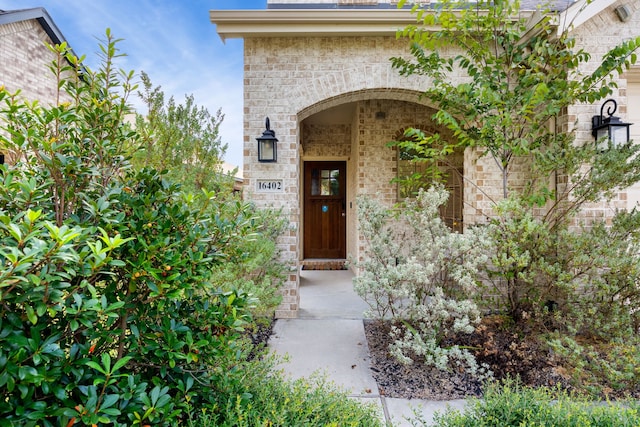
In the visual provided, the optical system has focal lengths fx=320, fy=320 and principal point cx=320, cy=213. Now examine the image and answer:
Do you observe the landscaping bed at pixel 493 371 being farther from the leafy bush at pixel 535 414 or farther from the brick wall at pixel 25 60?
the brick wall at pixel 25 60

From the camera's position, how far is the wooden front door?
7.95m

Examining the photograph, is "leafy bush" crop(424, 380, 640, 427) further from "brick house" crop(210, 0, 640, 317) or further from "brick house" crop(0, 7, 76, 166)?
"brick house" crop(0, 7, 76, 166)

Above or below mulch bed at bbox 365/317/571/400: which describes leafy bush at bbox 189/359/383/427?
above

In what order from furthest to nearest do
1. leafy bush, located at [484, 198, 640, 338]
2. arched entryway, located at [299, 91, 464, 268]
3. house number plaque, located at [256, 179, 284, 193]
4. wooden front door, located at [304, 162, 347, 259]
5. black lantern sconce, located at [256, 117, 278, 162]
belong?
wooden front door, located at [304, 162, 347, 259] < arched entryway, located at [299, 91, 464, 268] < house number plaque, located at [256, 179, 284, 193] < black lantern sconce, located at [256, 117, 278, 162] < leafy bush, located at [484, 198, 640, 338]

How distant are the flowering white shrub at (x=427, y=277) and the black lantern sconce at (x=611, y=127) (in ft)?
6.50

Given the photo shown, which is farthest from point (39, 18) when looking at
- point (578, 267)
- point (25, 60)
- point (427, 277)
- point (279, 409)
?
point (578, 267)

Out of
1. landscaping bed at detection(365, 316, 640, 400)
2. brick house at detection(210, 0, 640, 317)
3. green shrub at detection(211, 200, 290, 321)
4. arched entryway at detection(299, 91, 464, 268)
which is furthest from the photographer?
arched entryway at detection(299, 91, 464, 268)

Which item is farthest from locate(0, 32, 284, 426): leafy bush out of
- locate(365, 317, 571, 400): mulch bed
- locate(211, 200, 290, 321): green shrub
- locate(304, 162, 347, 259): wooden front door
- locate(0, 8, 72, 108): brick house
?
locate(0, 8, 72, 108): brick house

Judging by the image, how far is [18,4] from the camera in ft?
22.4

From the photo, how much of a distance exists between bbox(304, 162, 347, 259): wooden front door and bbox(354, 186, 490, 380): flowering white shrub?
467 cm

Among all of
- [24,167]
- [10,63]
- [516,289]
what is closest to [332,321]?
[516,289]

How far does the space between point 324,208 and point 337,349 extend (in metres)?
5.06

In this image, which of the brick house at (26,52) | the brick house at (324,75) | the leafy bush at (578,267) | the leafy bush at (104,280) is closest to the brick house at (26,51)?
the brick house at (26,52)

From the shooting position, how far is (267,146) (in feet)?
12.9
